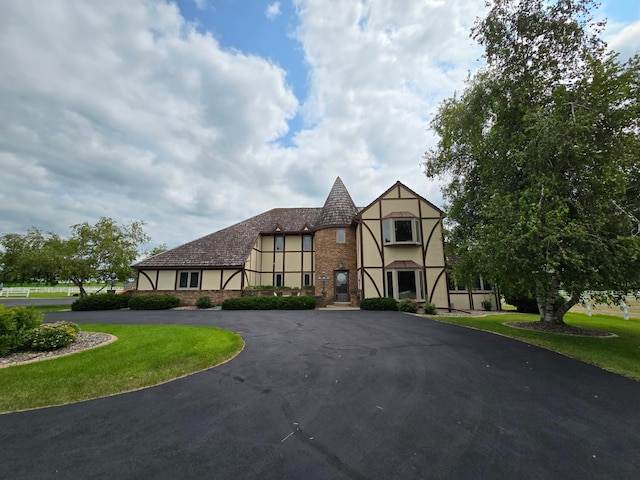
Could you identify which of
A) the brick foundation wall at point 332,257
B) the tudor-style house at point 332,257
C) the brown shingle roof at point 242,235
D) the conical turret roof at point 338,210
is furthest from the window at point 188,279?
the conical turret roof at point 338,210

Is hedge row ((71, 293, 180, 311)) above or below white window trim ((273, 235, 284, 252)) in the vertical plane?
below

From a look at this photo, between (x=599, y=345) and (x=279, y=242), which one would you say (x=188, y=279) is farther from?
Result: (x=599, y=345)

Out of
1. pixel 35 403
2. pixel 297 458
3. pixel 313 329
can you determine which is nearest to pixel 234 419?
pixel 297 458

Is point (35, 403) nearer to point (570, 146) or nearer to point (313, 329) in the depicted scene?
point (313, 329)

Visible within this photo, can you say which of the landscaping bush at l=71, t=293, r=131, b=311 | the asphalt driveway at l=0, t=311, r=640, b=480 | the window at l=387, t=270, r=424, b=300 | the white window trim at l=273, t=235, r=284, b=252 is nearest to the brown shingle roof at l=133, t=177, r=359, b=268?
the white window trim at l=273, t=235, r=284, b=252

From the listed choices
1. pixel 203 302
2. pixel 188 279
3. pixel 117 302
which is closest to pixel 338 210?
pixel 203 302

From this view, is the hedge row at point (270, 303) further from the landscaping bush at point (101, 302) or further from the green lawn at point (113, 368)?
the green lawn at point (113, 368)

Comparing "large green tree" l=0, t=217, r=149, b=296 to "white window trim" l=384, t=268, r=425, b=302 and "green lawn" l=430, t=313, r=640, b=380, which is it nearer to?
"white window trim" l=384, t=268, r=425, b=302

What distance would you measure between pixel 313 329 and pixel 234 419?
7.04 m

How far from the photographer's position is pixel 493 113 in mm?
12062

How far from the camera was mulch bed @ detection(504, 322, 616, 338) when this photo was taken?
10516 mm

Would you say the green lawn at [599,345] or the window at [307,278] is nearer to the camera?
the green lawn at [599,345]

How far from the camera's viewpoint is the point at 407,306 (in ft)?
56.5

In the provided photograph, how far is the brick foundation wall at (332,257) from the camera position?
21.3 m
